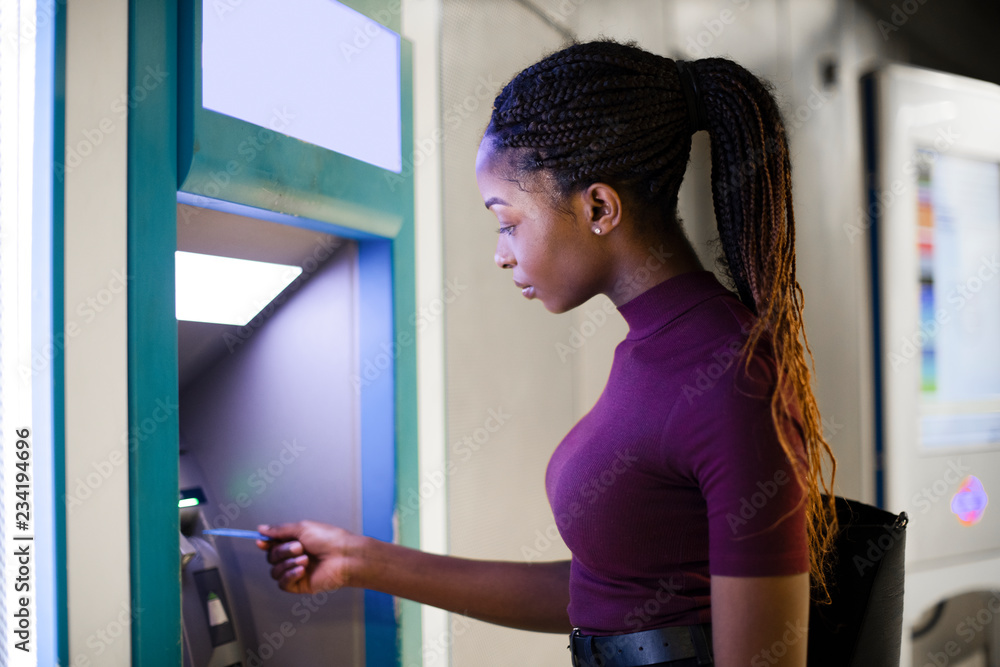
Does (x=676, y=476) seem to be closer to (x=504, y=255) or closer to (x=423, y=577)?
(x=504, y=255)

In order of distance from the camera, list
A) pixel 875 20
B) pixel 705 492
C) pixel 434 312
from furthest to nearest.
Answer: pixel 875 20 < pixel 434 312 < pixel 705 492

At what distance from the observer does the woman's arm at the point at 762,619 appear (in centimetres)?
78

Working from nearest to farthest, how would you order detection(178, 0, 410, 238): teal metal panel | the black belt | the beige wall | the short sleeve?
the short sleeve, the black belt, detection(178, 0, 410, 238): teal metal panel, the beige wall

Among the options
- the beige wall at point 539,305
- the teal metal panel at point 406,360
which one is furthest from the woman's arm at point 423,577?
the beige wall at point 539,305

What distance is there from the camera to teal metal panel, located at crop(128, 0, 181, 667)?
984 millimetres

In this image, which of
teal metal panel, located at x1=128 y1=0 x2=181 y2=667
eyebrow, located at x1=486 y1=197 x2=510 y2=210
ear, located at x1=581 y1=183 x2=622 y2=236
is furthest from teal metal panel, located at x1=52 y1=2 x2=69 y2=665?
ear, located at x1=581 y1=183 x2=622 y2=236

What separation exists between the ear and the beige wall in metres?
0.69

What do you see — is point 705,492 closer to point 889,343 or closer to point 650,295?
point 650,295

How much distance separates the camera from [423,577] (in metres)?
1.28

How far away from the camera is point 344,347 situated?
141cm

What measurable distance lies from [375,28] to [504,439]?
3.11 ft

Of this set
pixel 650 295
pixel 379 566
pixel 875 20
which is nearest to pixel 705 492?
pixel 650 295

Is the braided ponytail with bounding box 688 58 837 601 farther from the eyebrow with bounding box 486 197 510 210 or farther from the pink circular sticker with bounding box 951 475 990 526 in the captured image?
the pink circular sticker with bounding box 951 475 990 526

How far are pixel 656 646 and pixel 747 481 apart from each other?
27cm
